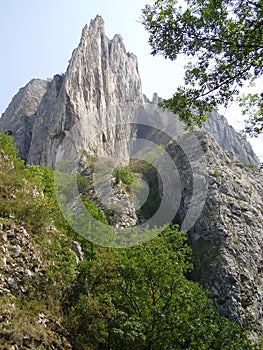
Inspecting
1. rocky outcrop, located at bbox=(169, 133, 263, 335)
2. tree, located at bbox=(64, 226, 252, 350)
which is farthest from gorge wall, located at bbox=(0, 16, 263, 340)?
tree, located at bbox=(64, 226, 252, 350)

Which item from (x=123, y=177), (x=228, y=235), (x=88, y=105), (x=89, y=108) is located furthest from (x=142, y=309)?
(x=88, y=105)

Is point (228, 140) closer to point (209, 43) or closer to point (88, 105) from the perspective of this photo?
point (88, 105)

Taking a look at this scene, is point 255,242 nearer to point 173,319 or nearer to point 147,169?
point 173,319

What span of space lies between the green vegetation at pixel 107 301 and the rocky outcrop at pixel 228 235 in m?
9.76

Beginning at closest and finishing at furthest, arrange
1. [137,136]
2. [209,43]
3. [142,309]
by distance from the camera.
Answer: [209,43]
[142,309]
[137,136]

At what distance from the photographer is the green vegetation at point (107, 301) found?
41.4ft

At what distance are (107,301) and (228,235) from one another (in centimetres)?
1904

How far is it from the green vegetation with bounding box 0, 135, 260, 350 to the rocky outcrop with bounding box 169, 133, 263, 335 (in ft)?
32.0

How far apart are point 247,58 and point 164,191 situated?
114 feet

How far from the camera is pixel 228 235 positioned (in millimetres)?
30406

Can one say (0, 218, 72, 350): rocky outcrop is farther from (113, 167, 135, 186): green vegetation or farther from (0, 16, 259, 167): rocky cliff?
(0, 16, 259, 167): rocky cliff

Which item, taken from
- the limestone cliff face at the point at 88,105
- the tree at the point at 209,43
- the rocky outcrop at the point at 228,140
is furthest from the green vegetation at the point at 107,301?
the rocky outcrop at the point at 228,140

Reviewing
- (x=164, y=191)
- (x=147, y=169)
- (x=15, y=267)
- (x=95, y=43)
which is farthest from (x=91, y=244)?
(x=95, y=43)

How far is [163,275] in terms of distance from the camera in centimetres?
1502
